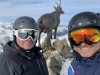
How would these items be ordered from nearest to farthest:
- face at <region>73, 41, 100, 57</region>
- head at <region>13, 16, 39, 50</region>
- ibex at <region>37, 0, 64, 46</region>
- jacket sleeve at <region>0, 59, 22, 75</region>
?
face at <region>73, 41, 100, 57</region>, jacket sleeve at <region>0, 59, 22, 75</region>, head at <region>13, 16, 39, 50</region>, ibex at <region>37, 0, 64, 46</region>

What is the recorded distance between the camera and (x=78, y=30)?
3.61 meters

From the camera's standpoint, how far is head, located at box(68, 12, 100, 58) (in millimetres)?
3506

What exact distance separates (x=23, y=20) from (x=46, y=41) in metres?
10.3

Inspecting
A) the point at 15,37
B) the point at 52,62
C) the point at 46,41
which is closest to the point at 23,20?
the point at 15,37

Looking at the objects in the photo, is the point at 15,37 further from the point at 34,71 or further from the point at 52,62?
the point at 52,62

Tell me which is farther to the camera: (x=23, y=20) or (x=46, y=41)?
(x=46, y=41)

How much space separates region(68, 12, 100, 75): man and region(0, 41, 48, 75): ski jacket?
1.01 meters

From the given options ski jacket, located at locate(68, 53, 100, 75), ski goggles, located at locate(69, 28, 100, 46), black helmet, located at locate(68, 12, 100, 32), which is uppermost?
black helmet, located at locate(68, 12, 100, 32)

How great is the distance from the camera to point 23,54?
15.1ft

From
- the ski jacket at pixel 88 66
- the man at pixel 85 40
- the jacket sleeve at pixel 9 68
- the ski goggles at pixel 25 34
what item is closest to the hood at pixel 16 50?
the ski goggles at pixel 25 34

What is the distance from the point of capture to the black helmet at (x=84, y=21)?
3519mm

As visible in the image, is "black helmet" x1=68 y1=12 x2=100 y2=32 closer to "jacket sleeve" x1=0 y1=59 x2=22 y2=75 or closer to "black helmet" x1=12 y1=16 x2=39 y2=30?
"jacket sleeve" x1=0 y1=59 x2=22 y2=75

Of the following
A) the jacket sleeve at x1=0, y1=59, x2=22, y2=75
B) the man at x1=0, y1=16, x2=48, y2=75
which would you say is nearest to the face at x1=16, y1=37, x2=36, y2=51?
the man at x1=0, y1=16, x2=48, y2=75

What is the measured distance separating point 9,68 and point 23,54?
39cm
